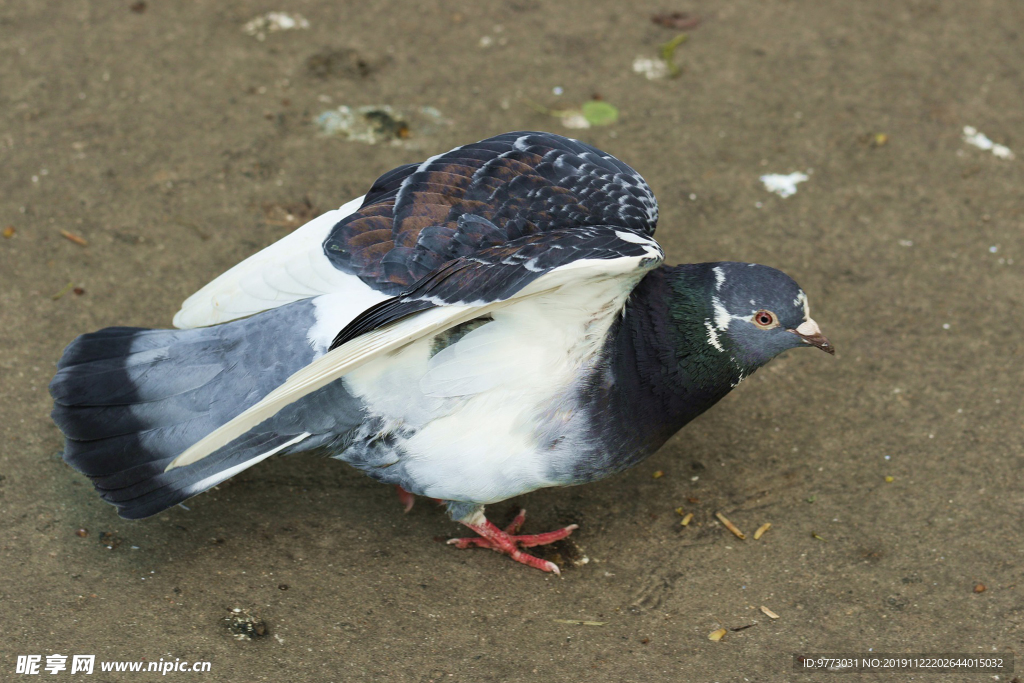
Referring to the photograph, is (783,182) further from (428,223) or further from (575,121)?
(428,223)

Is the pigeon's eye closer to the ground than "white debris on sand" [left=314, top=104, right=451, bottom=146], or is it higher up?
higher up

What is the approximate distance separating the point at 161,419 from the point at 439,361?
3.16 feet

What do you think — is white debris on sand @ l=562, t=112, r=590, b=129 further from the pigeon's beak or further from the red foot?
the red foot

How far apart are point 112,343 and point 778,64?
4334 mm

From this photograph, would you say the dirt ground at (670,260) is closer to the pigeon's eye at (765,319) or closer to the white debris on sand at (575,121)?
the white debris on sand at (575,121)

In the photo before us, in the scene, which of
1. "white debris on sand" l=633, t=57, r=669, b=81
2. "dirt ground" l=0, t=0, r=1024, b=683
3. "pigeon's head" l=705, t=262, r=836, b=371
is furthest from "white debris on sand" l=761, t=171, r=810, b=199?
"pigeon's head" l=705, t=262, r=836, b=371

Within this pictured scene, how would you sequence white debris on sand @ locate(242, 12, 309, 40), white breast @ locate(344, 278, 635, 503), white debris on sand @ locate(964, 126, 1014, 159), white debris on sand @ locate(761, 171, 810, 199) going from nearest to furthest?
white breast @ locate(344, 278, 635, 503) → white debris on sand @ locate(761, 171, 810, 199) → white debris on sand @ locate(964, 126, 1014, 159) → white debris on sand @ locate(242, 12, 309, 40)

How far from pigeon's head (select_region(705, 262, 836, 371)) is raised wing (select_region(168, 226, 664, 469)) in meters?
0.60

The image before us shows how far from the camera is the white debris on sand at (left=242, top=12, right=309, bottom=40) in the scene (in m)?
5.50

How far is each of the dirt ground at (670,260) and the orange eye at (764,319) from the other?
2.88ft

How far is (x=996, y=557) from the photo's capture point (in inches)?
132

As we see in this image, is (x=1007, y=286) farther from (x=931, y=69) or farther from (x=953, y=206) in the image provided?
(x=931, y=69)

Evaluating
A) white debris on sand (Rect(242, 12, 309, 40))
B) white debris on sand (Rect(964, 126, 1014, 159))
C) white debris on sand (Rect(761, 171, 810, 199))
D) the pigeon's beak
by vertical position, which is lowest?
white debris on sand (Rect(761, 171, 810, 199))

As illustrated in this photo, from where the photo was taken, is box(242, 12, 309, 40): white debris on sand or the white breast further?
box(242, 12, 309, 40): white debris on sand
